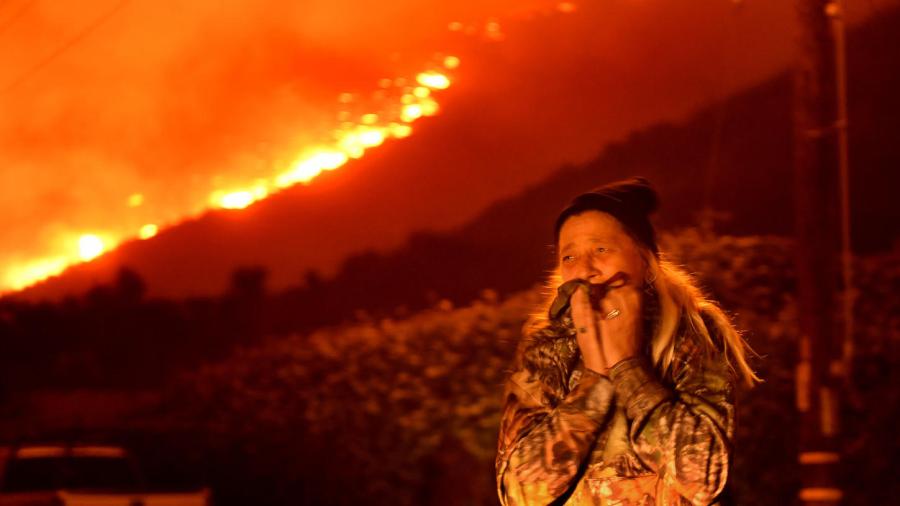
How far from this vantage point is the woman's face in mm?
2354

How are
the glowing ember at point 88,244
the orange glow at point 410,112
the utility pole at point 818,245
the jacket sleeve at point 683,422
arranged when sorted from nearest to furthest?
the jacket sleeve at point 683,422, the utility pole at point 818,245, the orange glow at point 410,112, the glowing ember at point 88,244

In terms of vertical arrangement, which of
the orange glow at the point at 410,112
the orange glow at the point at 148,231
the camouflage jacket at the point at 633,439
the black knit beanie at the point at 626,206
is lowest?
the camouflage jacket at the point at 633,439

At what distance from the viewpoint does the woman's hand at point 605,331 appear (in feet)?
Result: 7.36

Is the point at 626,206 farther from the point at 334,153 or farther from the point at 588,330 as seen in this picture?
the point at 334,153

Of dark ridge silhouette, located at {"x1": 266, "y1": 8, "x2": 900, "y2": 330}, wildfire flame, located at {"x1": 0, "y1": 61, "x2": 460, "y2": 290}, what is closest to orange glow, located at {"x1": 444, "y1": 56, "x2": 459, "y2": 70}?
wildfire flame, located at {"x1": 0, "y1": 61, "x2": 460, "y2": 290}

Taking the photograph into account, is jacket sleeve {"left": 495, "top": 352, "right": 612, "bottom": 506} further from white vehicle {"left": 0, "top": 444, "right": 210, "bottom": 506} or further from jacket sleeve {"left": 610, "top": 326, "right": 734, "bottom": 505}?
white vehicle {"left": 0, "top": 444, "right": 210, "bottom": 506}

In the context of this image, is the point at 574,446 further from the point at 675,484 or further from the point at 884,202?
the point at 884,202

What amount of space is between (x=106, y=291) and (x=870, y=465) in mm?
13569

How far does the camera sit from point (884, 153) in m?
12.6

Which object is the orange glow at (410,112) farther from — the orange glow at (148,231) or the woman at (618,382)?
the woman at (618,382)

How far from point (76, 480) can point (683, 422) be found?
30.9 feet

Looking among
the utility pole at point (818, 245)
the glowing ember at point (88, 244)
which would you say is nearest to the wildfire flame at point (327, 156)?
the glowing ember at point (88, 244)

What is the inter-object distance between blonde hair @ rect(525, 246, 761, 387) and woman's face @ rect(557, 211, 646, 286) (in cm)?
5

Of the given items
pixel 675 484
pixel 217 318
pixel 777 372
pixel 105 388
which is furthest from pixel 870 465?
pixel 105 388
